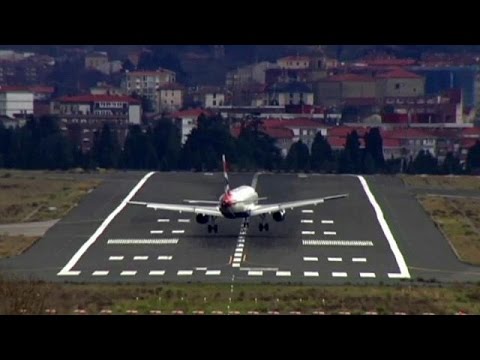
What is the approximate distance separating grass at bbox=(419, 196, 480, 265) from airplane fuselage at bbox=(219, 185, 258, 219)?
4.69 meters

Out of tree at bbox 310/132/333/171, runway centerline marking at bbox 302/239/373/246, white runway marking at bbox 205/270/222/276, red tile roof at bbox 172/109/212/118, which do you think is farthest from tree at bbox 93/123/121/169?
white runway marking at bbox 205/270/222/276

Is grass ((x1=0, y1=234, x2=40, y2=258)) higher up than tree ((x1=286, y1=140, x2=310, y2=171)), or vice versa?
grass ((x1=0, y1=234, x2=40, y2=258))

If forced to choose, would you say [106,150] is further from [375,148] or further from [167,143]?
[375,148]

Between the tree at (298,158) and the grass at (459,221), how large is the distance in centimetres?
1849

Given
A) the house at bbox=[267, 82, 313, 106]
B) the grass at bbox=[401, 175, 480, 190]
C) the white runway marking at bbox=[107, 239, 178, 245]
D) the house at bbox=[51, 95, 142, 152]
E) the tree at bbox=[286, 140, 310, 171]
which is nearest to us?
the white runway marking at bbox=[107, 239, 178, 245]

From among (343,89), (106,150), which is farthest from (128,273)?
(343,89)

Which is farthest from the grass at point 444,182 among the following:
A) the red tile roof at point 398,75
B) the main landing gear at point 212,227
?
the red tile roof at point 398,75

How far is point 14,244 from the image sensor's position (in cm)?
3216

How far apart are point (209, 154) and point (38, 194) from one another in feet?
66.5

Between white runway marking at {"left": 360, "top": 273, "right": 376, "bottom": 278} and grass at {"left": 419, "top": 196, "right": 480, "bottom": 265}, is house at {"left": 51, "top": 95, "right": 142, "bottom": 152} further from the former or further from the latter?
white runway marking at {"left": 360, "top": 273, "right": 376, "bottom": 278}

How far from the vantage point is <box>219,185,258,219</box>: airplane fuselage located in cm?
3391

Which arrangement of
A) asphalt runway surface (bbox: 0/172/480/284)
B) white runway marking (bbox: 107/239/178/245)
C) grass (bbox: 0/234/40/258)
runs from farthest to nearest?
1. white runway marking (bbox: 107/239/178/245)
2. grass (bbox: 0/234/40/258)
3. asphalt runway surface (bbox: 0/172/480/284)
